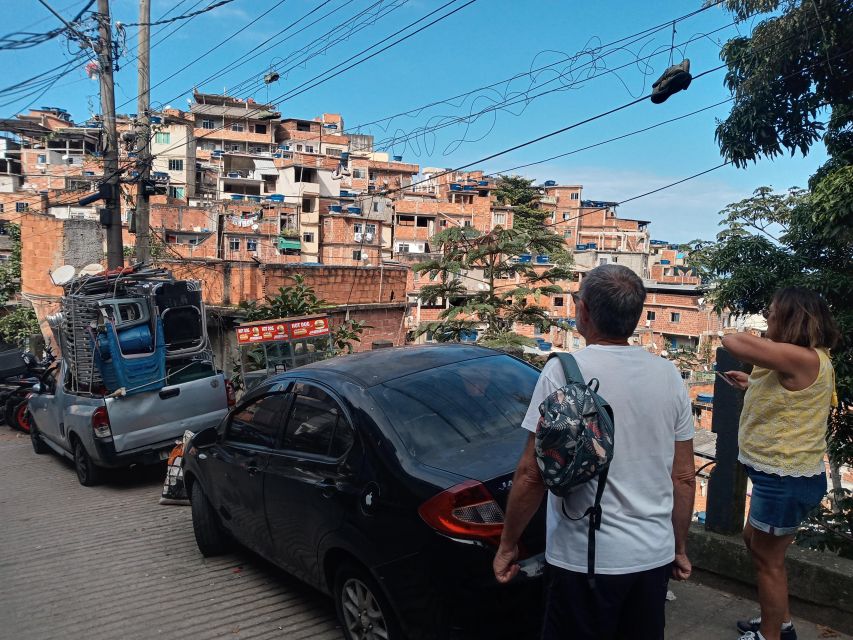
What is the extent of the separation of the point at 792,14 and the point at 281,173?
2098 inches

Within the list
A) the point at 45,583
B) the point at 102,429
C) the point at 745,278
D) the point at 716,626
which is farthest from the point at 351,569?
the point at 745,278

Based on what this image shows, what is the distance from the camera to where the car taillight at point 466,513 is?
280cm

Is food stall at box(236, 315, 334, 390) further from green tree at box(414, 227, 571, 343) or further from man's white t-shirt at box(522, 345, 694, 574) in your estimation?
man's white t-shirt at box(522, 345, 694, 574)

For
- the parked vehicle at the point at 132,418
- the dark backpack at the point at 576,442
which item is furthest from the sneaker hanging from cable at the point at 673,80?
the parked vehicle at the point at 132,418

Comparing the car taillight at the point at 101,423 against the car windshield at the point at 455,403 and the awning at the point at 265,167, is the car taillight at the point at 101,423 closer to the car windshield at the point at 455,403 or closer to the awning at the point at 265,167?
the car windshield at the point at 455,403

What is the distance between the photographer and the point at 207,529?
505cm

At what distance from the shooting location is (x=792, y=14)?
7930 millimetres

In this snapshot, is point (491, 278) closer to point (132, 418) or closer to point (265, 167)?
point (132, 418)

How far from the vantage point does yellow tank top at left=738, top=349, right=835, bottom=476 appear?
2855 millimetres

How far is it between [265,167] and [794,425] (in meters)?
60.2

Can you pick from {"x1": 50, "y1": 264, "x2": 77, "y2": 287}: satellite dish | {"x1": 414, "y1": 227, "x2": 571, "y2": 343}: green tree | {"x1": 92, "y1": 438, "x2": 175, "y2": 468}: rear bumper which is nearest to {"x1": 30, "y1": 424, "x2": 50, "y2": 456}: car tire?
{"x1": 50, "y1": 264, "x2": 77, "y2": 287}: satellite dish

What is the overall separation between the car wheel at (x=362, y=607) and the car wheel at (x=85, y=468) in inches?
228

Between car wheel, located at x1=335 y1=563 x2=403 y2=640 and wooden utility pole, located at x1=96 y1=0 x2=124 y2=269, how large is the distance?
10.7 metres

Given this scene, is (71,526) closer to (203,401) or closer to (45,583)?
(45,583)
